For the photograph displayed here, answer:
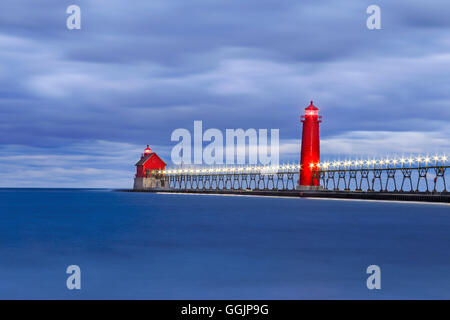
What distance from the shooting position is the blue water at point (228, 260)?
1362cm

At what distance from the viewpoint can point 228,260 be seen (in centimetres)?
1870

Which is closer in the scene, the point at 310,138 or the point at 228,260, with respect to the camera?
the point at 228,260

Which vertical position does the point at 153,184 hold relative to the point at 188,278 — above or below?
above

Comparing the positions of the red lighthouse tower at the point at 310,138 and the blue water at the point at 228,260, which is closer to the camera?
the blue water at the point at 228,260

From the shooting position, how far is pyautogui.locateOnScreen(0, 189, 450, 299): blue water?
13625mm

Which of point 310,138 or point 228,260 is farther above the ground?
point 310,138

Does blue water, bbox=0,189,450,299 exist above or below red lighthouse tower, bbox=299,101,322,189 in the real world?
below

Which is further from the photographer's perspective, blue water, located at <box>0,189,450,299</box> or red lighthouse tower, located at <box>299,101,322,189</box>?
red lighthouse tower, located at <box>299,101,322,189</box>
